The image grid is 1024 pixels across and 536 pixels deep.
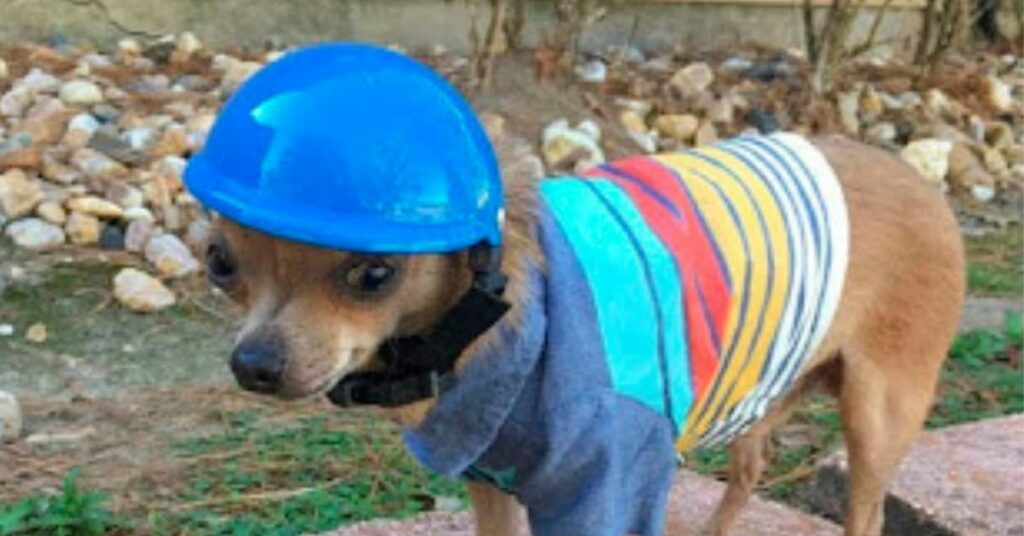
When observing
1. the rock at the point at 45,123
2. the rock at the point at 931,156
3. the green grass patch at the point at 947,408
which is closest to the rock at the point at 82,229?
the rock at the point at 45,123

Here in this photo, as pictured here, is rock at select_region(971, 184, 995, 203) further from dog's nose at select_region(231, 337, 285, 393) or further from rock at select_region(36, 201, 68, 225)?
dog's nose at select_region(231, 337, 285, 393)

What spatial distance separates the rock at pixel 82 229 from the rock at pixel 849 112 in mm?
3711

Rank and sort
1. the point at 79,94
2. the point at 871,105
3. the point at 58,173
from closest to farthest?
the point at 58,173, the point at 79,94, the point at 871,105

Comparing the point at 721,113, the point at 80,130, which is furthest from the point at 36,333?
the point at 721,113

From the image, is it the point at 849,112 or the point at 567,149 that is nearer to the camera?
the point at 567,149

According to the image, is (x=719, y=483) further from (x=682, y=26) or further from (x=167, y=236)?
(x=682, y=26)

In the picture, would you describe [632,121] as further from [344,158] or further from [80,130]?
[344,158]

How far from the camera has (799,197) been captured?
3.06 metres

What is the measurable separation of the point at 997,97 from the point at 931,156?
1.52m

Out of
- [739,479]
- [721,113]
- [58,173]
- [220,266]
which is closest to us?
[220,266]

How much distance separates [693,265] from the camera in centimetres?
278

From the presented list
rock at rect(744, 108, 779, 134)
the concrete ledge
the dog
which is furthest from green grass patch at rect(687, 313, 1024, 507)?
rock at rect(744, 108, 779, 134)

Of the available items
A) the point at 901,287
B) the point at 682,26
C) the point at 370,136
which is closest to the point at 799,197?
the point at 901,287

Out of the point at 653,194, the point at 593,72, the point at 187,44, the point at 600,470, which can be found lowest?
the point at 593,72
